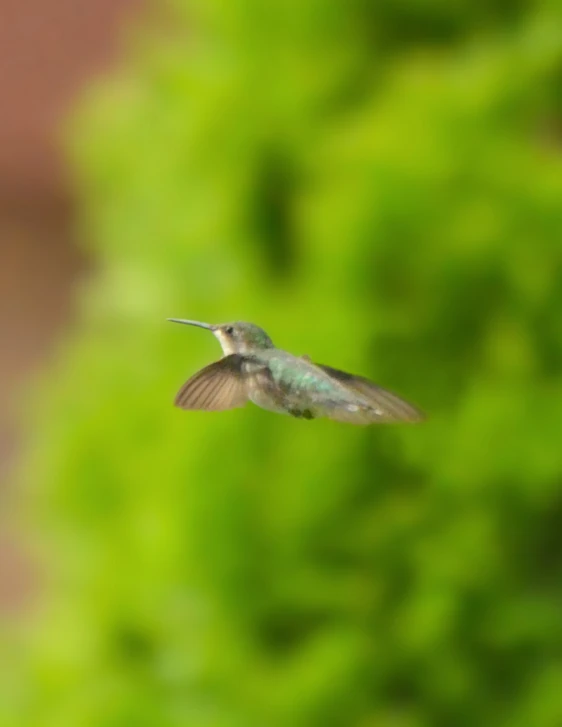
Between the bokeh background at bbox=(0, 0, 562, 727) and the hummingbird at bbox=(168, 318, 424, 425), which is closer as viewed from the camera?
the hummingbird at bbox=(168, 318, 424, 425)

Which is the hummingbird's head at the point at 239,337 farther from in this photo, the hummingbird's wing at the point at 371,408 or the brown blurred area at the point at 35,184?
the brown blurred area at the point at 35,184

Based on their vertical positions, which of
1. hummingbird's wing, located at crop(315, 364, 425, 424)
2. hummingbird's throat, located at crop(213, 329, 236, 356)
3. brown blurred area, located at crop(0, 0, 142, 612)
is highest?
brown blurred area, located at crop(0, 0, 142, 612)

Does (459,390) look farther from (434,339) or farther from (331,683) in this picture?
(331,683)

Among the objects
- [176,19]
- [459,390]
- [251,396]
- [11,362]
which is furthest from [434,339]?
[11,362]

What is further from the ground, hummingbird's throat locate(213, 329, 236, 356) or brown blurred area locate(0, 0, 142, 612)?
brown blurred area locate(0, 0, 142, 612)

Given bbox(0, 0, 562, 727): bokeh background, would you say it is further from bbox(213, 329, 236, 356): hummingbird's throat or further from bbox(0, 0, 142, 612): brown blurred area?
bbox(0, 0, 142, 612): brown blurred area

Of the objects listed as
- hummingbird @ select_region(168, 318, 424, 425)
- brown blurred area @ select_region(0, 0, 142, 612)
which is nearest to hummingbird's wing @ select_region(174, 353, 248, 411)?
hummingbird @ select_region(168, 318, 424, 425)

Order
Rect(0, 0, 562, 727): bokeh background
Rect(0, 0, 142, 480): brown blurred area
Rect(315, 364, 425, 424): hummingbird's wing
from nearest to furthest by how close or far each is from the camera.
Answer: Rect(315, 364, 425, 424): hummingbird's wing, Rect(0, 0, 562, 727): bokeh background, Rect(0, 0, 142, 480): brown blurred area

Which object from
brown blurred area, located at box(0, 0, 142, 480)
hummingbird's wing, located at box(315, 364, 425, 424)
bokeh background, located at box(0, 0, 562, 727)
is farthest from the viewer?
brown blurred area, located at box(0, 0, 142, 480)
